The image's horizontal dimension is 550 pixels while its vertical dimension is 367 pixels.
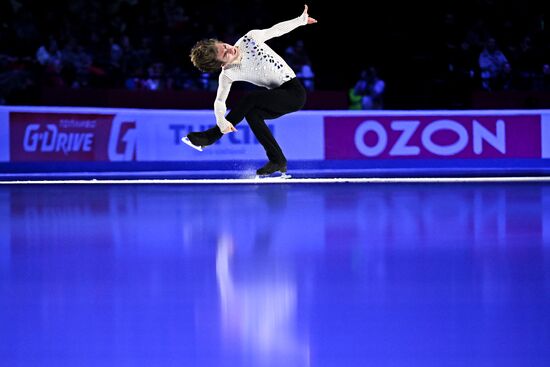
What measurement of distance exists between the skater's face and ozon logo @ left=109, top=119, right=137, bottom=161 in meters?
6.06

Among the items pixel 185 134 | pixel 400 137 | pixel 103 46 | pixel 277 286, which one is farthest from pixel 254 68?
pixel 103 46

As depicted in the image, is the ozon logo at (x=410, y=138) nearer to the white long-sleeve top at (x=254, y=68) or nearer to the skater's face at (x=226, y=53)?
the white long-sleeve top at (x=254, y=68)

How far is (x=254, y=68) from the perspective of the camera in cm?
784

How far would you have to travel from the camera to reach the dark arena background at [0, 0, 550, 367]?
2.93 metres

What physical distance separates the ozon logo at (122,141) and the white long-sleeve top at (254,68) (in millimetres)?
5646

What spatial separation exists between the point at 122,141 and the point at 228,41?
282 centimetres

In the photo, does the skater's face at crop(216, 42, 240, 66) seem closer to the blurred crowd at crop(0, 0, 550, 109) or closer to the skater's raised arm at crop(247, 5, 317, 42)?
the skater's raised arm at crop(247, 5, 317, 42)

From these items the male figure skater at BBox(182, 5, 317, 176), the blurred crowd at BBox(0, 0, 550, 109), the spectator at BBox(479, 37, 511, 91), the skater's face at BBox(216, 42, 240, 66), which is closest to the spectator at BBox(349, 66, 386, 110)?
the blurred crowd at BBox(0, 0, 550, 109)

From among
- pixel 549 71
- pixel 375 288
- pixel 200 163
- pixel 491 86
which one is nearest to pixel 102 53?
pixel 200 163

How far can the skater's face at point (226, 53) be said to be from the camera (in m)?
7.16

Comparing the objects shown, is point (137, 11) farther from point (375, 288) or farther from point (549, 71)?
point (375, 288)

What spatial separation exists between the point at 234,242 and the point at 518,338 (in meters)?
2.46

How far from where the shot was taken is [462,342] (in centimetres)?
277

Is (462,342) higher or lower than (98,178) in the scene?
higher
